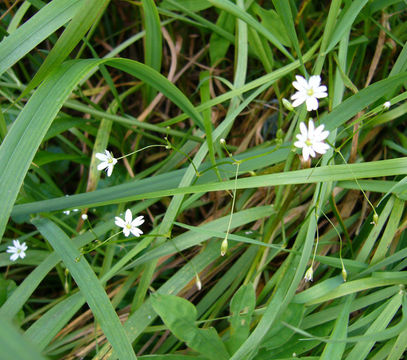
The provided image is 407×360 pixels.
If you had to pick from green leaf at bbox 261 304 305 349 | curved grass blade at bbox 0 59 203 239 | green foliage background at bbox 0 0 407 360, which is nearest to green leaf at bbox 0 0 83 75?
green foliage background at bbox 0 0 407 360

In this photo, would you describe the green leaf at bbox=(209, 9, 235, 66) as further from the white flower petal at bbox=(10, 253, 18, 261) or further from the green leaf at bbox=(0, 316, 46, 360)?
the green leaf at bbox=(0, 316, 46, 360)

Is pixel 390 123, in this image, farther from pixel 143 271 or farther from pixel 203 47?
pixel 143 271

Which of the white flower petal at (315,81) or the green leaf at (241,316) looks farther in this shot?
the green leaf at (241,316)

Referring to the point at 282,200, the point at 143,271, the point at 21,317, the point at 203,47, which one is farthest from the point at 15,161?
the point at 203,47

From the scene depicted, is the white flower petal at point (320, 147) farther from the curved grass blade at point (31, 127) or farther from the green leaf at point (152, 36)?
the green leaf at point (152, 36)

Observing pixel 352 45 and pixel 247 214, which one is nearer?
pixel 247 214

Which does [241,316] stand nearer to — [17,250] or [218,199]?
[218,199]

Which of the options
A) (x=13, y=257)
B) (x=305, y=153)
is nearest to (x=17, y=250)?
(x=13, y=257)

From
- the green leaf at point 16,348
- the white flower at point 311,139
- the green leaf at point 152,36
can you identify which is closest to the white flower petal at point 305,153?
the white flower at point 311,139
